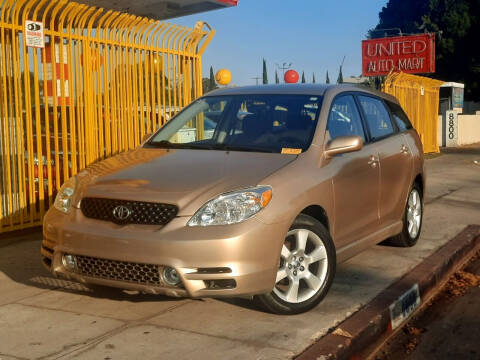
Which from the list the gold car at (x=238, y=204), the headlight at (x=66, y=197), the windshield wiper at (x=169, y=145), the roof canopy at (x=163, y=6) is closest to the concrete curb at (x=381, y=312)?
the gold car at (x=238, y=204)

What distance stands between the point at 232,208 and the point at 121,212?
2.41ft

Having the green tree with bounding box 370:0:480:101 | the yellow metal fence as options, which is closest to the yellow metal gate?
the yellow metal fence

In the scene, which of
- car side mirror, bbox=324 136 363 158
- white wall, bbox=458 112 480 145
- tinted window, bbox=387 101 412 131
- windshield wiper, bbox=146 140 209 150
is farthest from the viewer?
white wall, bbox=458 112 480 145

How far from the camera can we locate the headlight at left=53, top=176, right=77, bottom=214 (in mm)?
4859

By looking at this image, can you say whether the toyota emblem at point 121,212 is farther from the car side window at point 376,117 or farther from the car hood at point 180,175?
the car side window at point 376,117

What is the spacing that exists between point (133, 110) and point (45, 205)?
186 centimetres

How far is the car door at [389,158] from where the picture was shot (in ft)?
20.0

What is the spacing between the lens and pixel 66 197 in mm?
4922

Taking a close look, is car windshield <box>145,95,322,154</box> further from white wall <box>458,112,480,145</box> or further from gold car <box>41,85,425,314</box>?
white wall <box>458,112,480,145</box>

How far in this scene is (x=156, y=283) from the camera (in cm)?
433

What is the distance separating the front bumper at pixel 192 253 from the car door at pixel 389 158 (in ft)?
6.39

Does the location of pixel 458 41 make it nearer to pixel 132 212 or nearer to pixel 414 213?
pixel 414 213

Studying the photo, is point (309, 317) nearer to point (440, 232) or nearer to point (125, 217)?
point (125, 217)

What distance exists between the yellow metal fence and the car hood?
45.4ft
